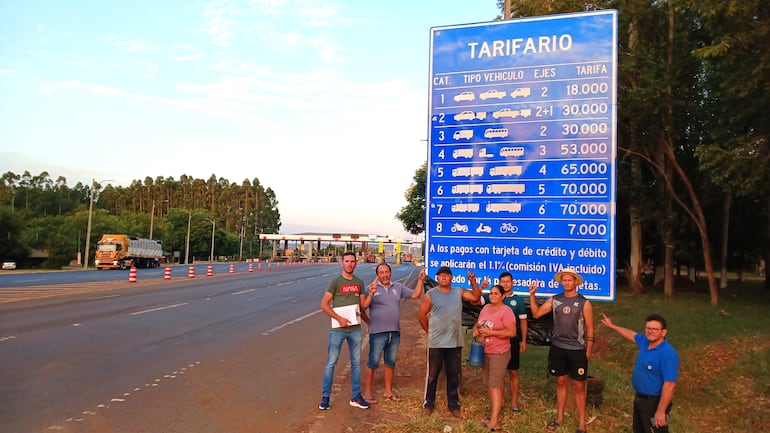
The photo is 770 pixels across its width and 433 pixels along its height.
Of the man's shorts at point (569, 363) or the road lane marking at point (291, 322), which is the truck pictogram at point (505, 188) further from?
the road lane marking at point (291, 322)

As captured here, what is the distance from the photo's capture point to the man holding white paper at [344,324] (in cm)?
691

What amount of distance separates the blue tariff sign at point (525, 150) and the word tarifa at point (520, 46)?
13 mm

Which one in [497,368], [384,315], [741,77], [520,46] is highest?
[741,77]

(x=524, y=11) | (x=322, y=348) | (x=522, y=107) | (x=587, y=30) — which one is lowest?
(x=322, y=348)

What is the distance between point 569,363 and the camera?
20.0ft

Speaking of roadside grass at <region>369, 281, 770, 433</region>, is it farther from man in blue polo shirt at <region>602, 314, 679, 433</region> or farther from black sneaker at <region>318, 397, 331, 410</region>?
man in blue polo shirt at <region>602, 314, 679, 433</region>

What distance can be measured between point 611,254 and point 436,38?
12.5 feet

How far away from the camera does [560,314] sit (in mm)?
6117

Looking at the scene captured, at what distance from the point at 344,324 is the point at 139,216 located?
9565cm

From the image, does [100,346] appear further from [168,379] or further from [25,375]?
[168,379]

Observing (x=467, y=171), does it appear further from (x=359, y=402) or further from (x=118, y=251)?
(x=118, y=251)

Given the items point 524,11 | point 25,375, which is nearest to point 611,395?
point 25,375

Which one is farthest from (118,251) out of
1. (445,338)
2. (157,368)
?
(445,338)

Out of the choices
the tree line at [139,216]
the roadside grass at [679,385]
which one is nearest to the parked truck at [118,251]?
the tree line at [139,216]
